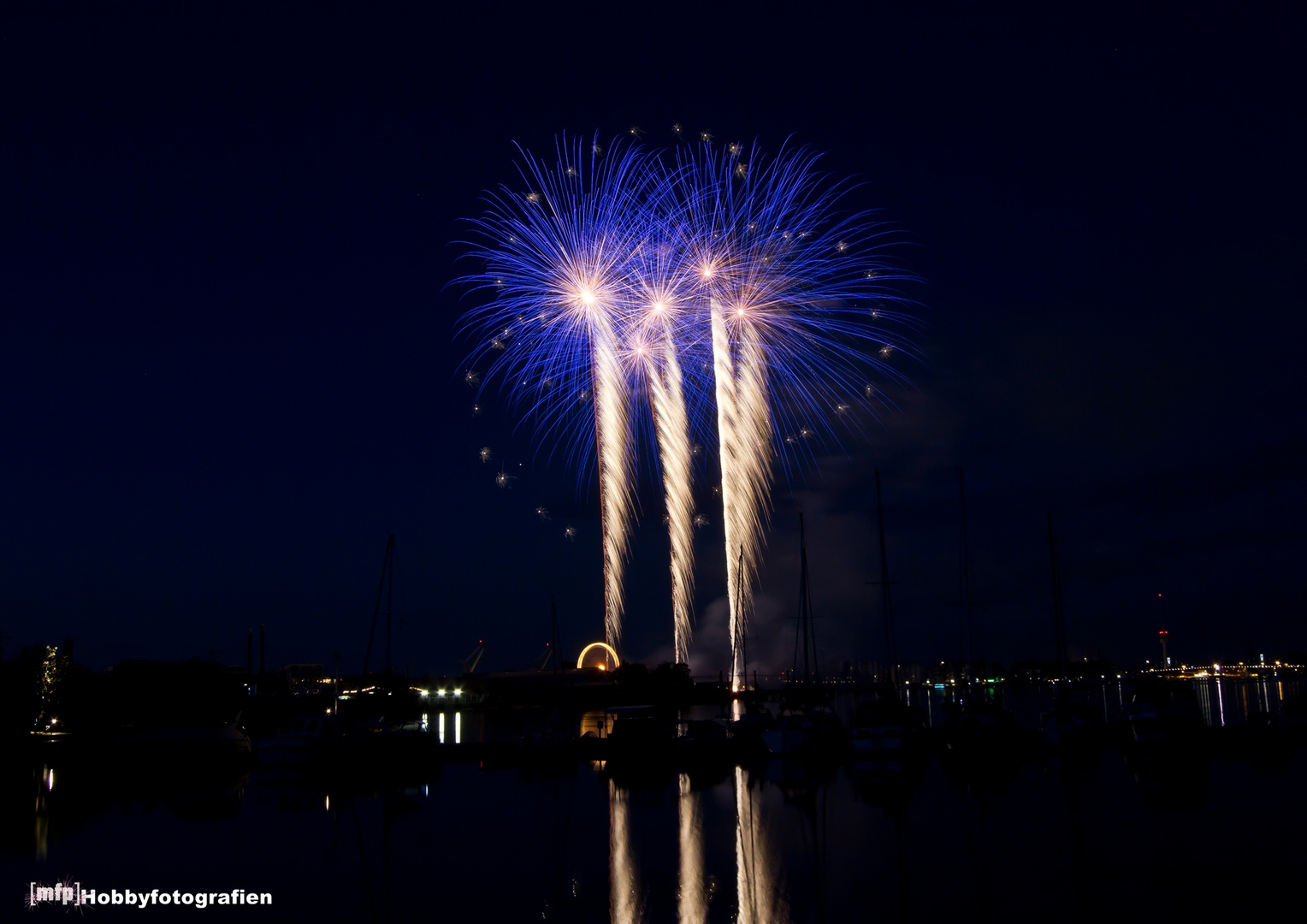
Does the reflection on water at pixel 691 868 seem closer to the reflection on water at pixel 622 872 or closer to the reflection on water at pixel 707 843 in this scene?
the reflection on water at pixel 707 843

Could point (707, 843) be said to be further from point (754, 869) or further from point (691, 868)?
point (754, 869)

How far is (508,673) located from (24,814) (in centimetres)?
15664

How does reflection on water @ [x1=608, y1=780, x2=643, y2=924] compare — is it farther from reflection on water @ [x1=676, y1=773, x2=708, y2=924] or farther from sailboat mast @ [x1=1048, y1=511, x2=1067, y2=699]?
sailboat mast @ [x1=1048, y1=511, x2=1067, y2=699]

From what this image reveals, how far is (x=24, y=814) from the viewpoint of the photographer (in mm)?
30344

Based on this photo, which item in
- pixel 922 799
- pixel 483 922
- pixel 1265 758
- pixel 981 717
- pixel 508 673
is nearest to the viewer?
pixel 483 922

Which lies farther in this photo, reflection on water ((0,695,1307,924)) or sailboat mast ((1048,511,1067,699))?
sailboat mast ((1048,511,1067,699))

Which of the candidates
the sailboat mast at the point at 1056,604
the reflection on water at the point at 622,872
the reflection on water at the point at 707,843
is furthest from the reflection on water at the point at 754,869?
the sailboat mast at the point at 1056,604

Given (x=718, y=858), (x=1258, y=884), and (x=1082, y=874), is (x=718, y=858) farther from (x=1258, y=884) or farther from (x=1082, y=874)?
(x=1258, y=884)

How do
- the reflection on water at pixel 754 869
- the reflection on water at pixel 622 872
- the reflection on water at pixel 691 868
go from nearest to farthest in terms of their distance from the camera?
the reflection on water at pixel 754 869 < the reflection on water at pixel 691 868 < the reflection on water at pixel 622 872

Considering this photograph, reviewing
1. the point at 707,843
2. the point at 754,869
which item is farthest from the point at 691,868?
the point at 707,843

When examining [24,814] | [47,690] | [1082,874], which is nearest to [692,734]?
[24,814]

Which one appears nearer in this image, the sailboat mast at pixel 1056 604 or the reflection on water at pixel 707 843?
the reflection on water at pixel 707 843

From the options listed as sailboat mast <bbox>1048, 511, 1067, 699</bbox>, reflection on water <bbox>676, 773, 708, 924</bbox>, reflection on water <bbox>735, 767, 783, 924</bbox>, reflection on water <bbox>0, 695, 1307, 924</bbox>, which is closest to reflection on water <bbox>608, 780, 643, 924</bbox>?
reflection on water <bbox>0, 695, 1307, 924</bbox>

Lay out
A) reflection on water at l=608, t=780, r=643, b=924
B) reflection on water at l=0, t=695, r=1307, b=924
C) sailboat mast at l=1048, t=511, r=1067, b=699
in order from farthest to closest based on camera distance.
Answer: sailboat mast at l=1048, t=511, r=1067, b=699 → reflection on water at l=0, t=695, r=1307, b=924 → reflection on water at l=608, t=780, r=643, b=924
